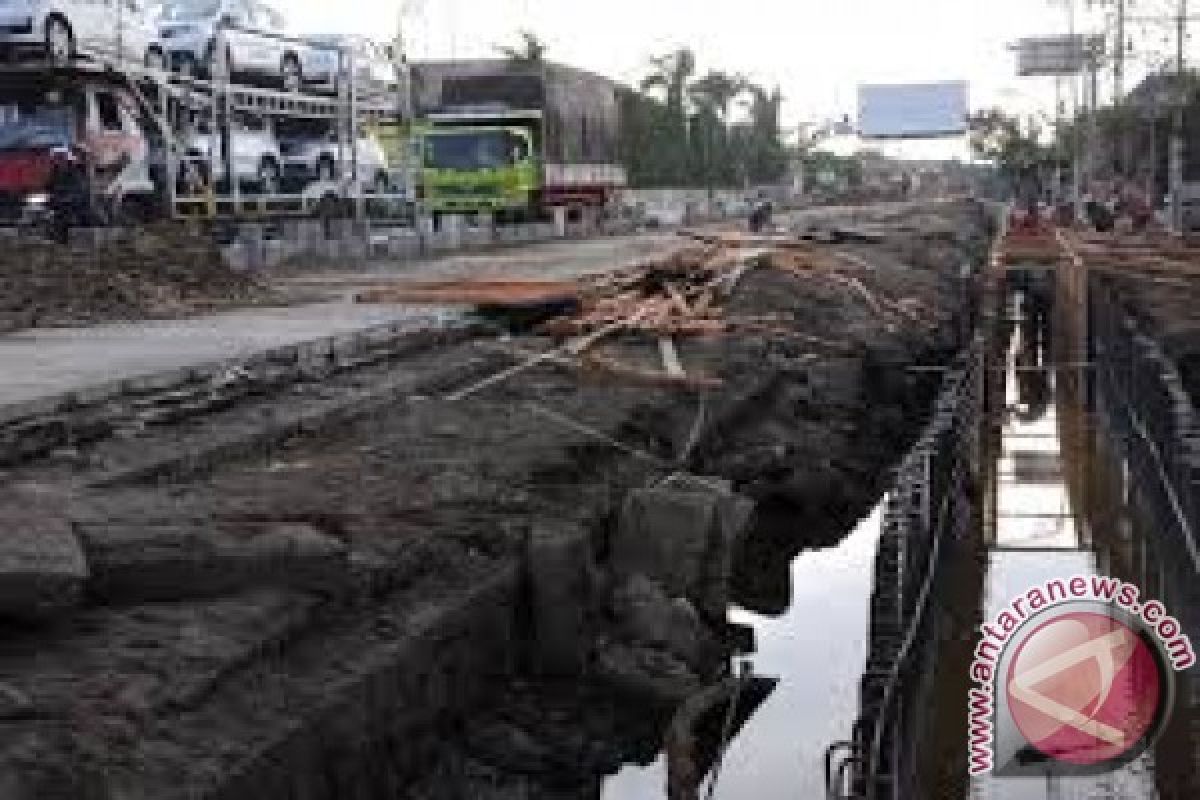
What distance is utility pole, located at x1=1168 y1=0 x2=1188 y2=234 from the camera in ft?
120

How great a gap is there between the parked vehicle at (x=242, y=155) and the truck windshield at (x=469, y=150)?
32.8 feet

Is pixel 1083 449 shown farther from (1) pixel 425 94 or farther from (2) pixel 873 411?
(1) pixel 425 94

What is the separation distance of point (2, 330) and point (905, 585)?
10.6 metres

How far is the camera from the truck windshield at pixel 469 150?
38781 mm

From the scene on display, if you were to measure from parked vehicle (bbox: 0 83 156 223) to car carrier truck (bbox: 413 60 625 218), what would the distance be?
16.2m

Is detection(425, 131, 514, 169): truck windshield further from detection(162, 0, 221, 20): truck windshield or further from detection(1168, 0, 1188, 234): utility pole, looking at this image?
detection(1168, 0, 1188, 234): utility pole

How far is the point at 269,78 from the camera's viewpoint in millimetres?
28312

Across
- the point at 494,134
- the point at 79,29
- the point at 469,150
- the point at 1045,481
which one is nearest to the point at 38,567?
the point at 1045,481

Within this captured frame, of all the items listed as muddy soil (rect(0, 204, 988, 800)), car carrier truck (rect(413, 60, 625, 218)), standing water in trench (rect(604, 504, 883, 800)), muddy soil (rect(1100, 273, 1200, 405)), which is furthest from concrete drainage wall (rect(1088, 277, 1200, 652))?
car carrier truck (rect(413, 60, 625, 218))

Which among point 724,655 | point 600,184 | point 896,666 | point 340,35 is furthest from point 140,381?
point 600,184

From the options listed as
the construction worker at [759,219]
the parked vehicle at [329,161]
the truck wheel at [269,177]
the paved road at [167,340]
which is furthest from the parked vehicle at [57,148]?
the construction worker at [759,219]

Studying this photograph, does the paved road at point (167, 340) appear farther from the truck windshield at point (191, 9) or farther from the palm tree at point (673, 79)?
the palm tree at point (673, 79)

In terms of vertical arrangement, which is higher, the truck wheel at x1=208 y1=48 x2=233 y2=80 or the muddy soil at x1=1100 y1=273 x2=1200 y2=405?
the truck wheel at x1=208 y1=48 x2=233 y2=80

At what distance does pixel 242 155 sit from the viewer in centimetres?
2711
